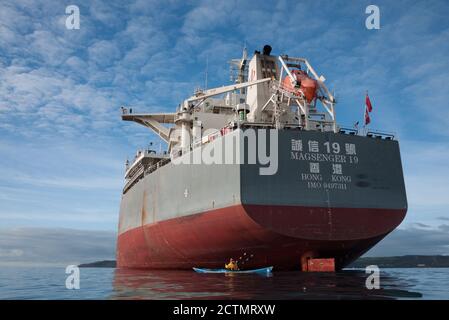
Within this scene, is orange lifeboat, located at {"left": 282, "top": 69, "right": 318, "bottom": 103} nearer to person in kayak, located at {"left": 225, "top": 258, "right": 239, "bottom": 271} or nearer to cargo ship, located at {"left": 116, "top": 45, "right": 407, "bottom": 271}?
cargo ship, located at {"left": 116, "top": 45, "right": 407, "bottom": 271}

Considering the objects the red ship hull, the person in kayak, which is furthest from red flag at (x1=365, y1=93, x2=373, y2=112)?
the person in kayak

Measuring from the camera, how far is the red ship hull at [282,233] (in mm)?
17516

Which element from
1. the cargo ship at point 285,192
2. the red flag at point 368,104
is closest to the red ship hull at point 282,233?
the cargo ship at point 285,192

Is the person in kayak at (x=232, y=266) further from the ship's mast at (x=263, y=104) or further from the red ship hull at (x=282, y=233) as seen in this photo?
the ship's mast at (x=263, y=104)

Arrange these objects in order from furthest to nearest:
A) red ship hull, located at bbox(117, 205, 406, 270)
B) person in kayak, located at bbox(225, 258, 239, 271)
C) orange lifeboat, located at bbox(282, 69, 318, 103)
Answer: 1. orange lifeboat, located at bbox(282, 69, 318, 103)
2. person in kayak, located at bbox(225, 258, 239, 271)
3. red ship hull, located at bbox(117, 205, 406, 270)

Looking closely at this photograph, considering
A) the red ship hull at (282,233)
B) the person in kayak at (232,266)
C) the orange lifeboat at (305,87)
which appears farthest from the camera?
the orange lifeboat at (305,87)

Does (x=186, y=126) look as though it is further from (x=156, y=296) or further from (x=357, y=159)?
(x=156, y=296)

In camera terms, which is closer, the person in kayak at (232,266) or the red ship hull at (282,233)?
the red ship hull at (282,233)

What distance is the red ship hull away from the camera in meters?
17.5

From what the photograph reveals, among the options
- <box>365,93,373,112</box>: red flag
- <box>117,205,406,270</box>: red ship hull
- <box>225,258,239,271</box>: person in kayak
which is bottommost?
<box>225,258,239,271</box>: person in kayak

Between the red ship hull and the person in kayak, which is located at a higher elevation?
the red ship hull

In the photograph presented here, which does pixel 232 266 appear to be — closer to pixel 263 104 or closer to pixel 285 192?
pixel 285 192

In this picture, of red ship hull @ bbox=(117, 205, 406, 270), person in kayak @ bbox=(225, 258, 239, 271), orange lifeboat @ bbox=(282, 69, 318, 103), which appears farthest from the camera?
orange lifeboat @ bbox=(282, 69, 318, 103)

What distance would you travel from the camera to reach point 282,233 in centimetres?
1748
